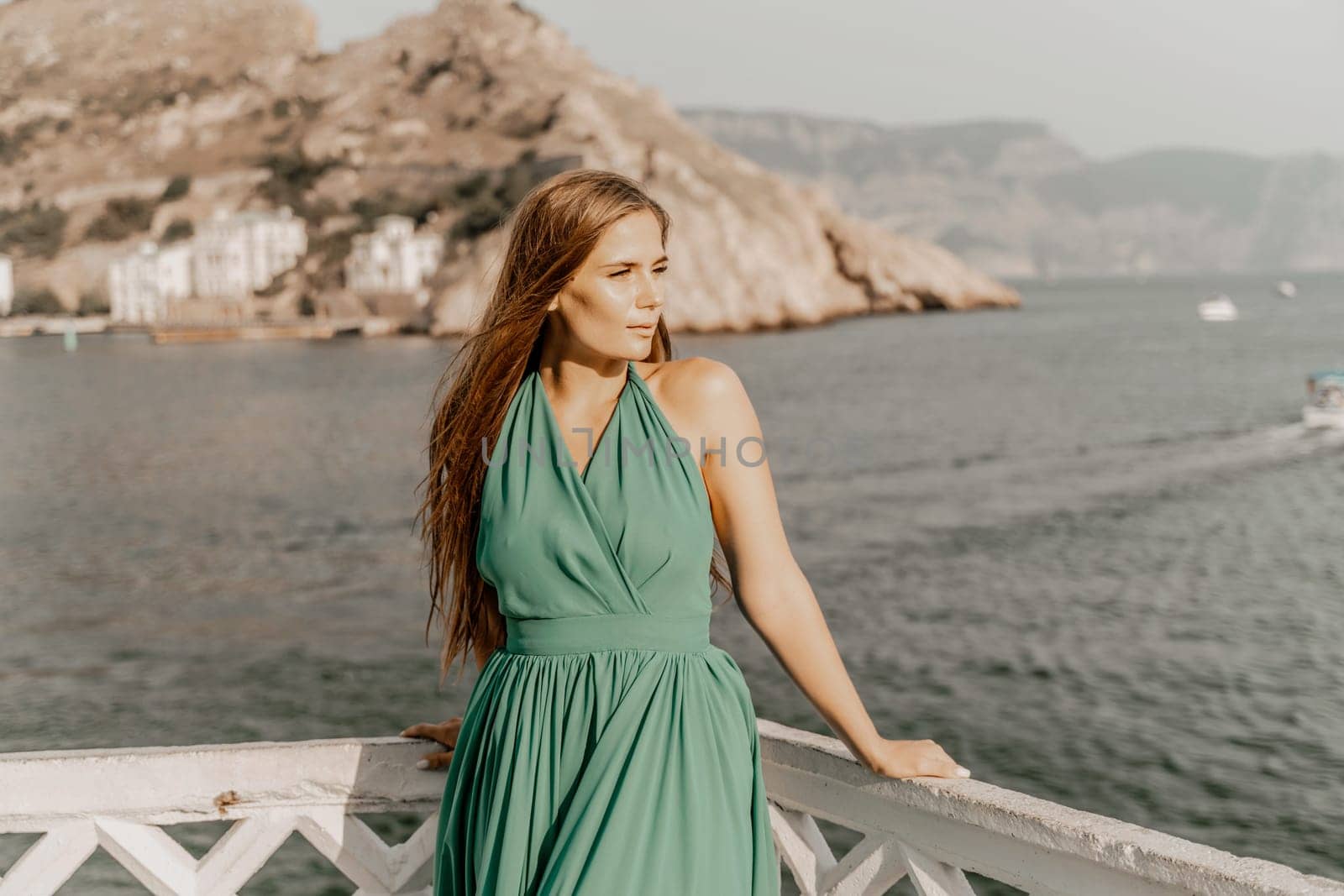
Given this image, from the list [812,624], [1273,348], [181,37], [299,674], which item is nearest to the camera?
[812,624]

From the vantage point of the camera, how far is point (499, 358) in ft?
8.15

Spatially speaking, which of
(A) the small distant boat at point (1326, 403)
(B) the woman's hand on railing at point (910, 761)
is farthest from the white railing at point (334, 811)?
(A) the small distant boat at point (1326, 403)

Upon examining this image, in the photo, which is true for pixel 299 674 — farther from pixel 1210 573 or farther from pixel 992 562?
pixel 1210 573

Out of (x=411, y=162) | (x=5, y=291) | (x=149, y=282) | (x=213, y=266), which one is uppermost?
(x=411, y=162)

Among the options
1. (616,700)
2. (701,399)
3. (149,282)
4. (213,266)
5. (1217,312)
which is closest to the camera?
(616,700)

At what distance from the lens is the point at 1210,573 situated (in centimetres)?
2027

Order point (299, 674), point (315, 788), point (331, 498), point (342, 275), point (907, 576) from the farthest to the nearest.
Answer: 1. point (342, 275)
2. point (331, 498)
3. point (907, 576)
4. point (299, 674)
5. point (315, 788)

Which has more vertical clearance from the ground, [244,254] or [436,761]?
[436,761]

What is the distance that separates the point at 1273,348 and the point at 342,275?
69025 mm

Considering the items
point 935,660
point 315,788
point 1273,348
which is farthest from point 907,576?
point 1273,348

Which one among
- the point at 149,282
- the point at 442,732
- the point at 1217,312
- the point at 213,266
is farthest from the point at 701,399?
the point at 149,282

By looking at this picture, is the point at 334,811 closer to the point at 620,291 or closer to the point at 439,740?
the point at 439,740

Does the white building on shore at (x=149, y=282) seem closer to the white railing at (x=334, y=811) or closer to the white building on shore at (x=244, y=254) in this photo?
the white building on shore at (x=244, y=254)

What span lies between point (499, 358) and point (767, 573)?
64cm
